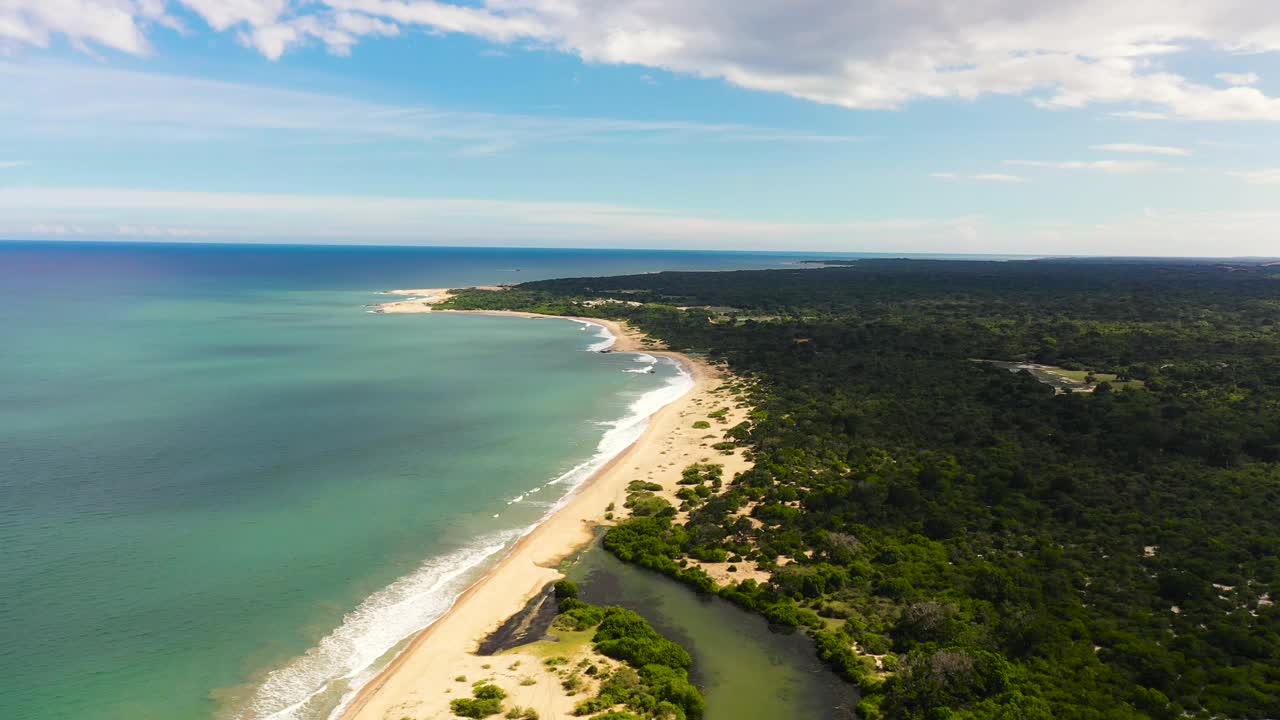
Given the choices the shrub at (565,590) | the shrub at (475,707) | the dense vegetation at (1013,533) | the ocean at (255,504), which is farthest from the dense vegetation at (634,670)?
the ocean at (255,504)

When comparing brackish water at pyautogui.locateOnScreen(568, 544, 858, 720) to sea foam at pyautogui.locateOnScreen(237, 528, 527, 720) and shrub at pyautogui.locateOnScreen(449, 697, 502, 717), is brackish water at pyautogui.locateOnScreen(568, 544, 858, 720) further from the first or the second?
shrub at pyautogui.locateOnScreen(449, 697, 502, 717)

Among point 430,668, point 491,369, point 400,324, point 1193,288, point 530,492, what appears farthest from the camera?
point 1193,288

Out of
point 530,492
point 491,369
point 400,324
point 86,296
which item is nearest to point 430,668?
point 530,492

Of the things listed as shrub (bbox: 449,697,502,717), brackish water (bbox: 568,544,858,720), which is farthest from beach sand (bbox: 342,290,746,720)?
brackish water (bbox: 568,544,858,720)

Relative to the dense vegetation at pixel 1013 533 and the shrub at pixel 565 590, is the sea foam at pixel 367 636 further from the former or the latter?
the dense vegetation at pixel 1013 533

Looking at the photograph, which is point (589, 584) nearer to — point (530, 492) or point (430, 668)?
point (430, 668)

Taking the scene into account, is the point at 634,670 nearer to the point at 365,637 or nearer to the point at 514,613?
the point at 514,613

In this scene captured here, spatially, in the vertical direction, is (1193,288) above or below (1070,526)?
above
